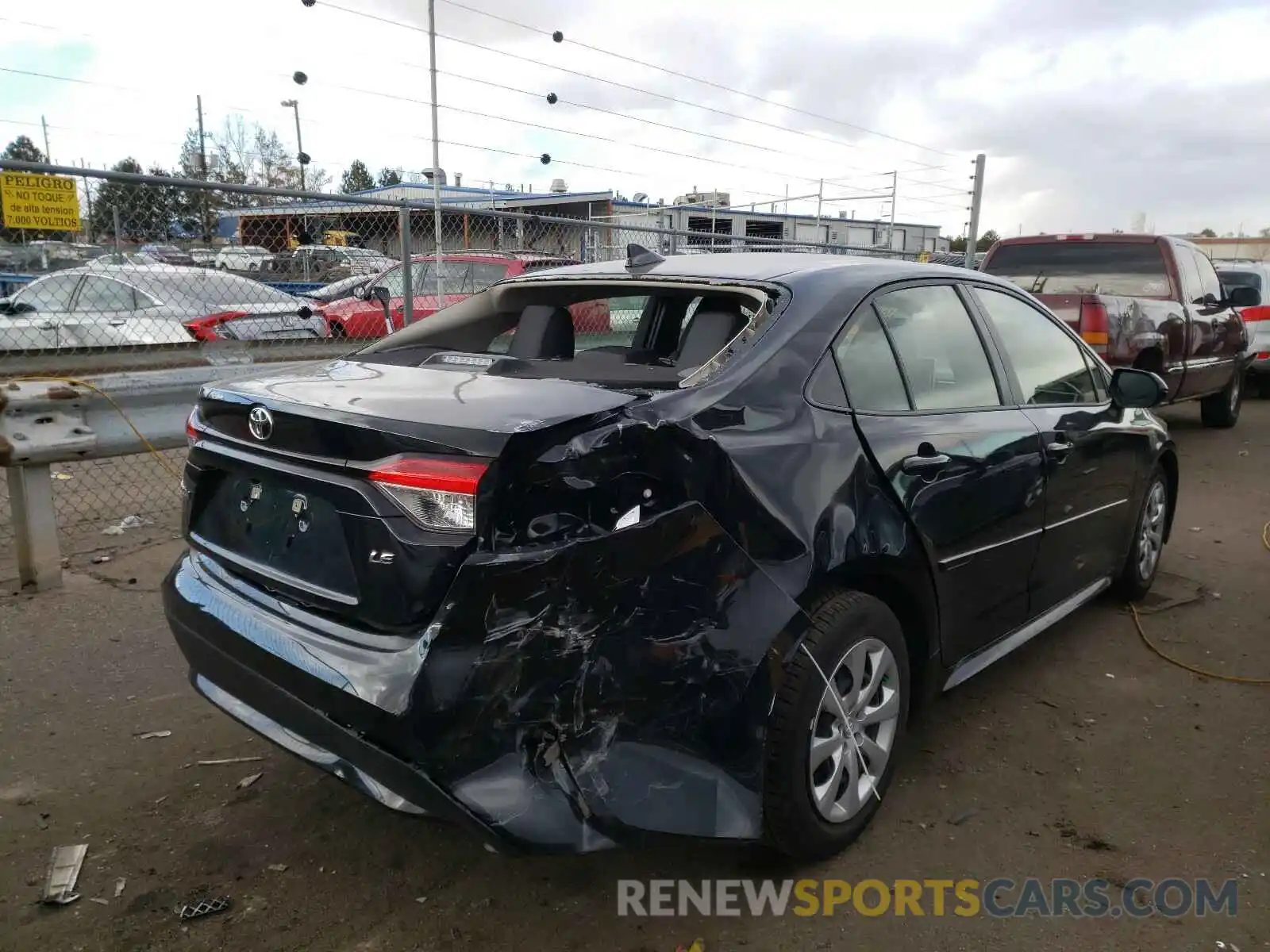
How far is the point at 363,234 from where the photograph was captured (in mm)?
6730

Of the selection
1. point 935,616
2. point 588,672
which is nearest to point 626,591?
point 588,672

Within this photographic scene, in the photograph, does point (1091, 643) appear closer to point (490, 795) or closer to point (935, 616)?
point (935, 616)

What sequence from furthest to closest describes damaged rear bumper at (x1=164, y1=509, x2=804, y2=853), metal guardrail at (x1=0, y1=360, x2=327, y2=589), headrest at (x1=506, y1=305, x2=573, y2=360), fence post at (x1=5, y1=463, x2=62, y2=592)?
fence post at (x1=5, y1=463, x2=62, y2=592) → metal guardrail at (x1=0, y1=360, x2=327, y2=589) → headrest at (x1=506, y1=305, x2=573, y2=360) → damaged rear bumper at (x1=164, y1=509, x2=804, y2=853)

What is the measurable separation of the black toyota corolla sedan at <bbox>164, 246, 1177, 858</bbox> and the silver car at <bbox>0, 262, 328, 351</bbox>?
281cm

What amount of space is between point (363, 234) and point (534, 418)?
527cm

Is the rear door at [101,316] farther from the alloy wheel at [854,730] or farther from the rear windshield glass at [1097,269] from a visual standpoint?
the rear windshield glass at [1097,269]

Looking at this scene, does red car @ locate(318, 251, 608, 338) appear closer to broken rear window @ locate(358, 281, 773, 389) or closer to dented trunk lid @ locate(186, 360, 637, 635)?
broken rear window @ locate(358, 281, 773, 389)

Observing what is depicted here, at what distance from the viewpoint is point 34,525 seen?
14.7ft

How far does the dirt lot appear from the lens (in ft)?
7.66

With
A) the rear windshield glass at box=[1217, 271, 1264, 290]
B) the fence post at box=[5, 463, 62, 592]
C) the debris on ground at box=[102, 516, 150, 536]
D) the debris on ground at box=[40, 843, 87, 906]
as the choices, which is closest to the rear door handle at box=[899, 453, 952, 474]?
the debris on ground at box=[40, 843, 87, 906]

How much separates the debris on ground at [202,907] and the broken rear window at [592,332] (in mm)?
1601

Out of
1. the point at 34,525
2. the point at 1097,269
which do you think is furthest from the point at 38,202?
the point at 1097,269

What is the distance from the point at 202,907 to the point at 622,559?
58.8 inches

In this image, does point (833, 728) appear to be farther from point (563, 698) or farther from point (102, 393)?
point (102, 393)
